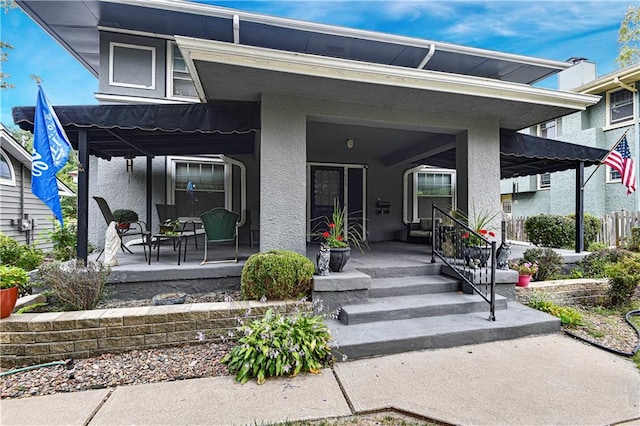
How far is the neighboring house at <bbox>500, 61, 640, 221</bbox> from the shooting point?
11.0 metres

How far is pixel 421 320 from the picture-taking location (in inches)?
144

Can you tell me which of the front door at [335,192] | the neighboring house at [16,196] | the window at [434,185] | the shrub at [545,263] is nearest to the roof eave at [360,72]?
the shrub at [545,263]

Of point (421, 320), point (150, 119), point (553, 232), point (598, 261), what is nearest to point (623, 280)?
point (598, 261)

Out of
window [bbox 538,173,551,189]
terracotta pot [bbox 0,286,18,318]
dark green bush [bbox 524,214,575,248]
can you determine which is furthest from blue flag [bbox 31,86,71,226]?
window [bbox 538,173,551,189]

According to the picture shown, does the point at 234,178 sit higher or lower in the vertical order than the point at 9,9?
lower

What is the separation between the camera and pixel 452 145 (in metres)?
5.84

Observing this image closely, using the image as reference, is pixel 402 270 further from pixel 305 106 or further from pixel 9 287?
pixel 9 287

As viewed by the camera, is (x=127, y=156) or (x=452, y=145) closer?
(x=452, y=145)

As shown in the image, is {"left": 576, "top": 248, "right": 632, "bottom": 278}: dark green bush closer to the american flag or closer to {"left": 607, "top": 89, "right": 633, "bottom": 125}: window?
the american flag

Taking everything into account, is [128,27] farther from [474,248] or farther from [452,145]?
[474,248]

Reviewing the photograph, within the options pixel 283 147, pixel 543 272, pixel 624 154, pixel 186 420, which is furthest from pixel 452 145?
pixel 186 420

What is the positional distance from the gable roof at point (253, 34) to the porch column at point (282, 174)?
3.64 meters

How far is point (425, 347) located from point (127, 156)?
661cm

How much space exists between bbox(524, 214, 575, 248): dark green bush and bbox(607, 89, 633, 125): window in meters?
6.84
